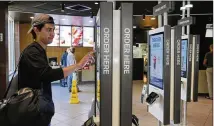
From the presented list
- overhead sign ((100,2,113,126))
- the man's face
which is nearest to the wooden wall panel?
the man's face

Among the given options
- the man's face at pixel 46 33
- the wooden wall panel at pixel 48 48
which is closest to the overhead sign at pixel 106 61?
the man's face at pixel 46 33

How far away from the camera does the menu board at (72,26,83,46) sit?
11758 millimetres

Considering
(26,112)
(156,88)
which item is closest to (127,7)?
(26,112)

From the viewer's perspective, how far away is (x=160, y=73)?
2.47 meters

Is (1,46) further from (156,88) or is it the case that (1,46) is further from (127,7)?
(127,7)

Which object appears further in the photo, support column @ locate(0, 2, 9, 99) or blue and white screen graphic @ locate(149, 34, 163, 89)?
support column @ locate(0, 2, 9, 99)

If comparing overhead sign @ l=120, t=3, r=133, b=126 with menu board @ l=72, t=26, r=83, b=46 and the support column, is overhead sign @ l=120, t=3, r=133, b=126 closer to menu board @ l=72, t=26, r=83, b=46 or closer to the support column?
the support column

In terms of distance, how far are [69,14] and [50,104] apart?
7469mm

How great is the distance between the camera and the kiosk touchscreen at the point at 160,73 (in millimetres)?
2355

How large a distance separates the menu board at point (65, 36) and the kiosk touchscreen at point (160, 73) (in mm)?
9163

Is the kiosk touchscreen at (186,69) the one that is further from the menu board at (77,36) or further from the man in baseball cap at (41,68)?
the menu board at (77,36)

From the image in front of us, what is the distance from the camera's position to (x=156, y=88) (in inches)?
102

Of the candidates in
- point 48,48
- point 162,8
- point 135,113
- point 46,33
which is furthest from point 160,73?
point 48,48

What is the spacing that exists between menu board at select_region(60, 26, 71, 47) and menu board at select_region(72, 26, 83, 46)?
0.21 meters
